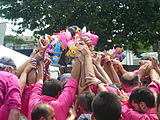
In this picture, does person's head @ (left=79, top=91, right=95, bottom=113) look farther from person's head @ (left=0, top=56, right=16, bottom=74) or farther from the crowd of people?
person's head @ (left=0, top=56, right=16, bottom=74)

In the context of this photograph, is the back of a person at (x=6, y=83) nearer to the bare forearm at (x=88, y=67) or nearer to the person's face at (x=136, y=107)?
the bare forearm at (x=88, y=67)

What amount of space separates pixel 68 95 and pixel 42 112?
0.28 meters

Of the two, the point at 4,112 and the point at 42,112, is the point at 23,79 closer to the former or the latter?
the point at 4,112

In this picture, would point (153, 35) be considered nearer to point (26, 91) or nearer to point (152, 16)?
point (152, 16)

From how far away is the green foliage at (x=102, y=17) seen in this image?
1647 centimetres

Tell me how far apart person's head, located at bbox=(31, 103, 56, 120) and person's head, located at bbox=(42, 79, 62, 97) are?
24 cm

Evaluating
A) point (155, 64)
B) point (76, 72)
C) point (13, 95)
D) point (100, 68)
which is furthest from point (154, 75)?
point (13, 95)

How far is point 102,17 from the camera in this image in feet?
56.0

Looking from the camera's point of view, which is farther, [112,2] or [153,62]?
[112,2]

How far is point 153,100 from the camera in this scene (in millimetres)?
2424

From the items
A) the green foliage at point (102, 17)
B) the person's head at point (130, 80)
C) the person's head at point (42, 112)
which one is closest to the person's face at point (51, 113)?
the person's head at point (42, 112)

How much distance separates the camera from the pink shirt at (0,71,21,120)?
245 cm

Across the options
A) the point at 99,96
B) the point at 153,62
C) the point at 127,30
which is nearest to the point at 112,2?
the point at 127,30

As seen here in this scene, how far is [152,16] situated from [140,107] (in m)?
15.4
